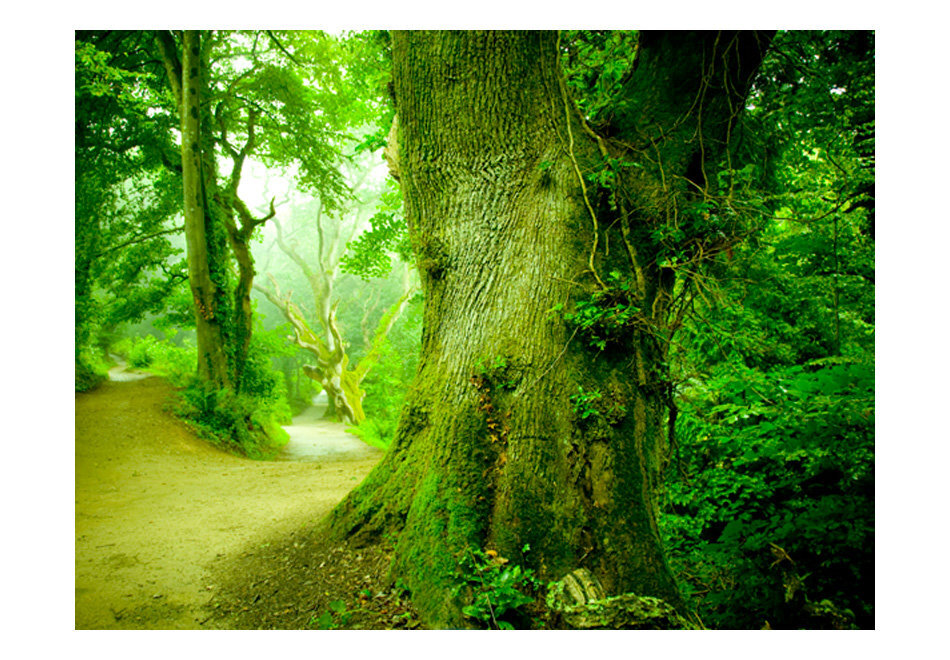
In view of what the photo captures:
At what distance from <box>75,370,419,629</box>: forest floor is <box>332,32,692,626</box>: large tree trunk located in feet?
0.79

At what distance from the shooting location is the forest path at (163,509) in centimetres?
259

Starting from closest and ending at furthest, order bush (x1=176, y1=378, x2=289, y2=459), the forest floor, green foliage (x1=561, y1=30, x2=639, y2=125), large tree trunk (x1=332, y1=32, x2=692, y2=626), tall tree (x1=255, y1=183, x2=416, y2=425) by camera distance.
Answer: large tree trunk (x1=332, y1=32, x2=692, y2=626) < the forest floor < green foliage (x1=561, y1=30, x2=639, y2=125) < bush (x1=176, y1=378, x2=289, y2=459) < tall tree (x1=255, y1=183, x2=416, y2=425)

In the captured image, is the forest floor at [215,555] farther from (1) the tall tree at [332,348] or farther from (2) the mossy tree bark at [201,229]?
(1) the tall tree at [332,348]

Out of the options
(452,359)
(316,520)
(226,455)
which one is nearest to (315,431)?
(226,455)

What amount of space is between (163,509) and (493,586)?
3840 millimetres

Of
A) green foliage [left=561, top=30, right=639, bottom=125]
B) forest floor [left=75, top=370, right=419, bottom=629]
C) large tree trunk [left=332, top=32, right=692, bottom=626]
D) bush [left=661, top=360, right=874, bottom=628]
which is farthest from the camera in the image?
green foliage [left=561, top=30, right=639, bottom=125]

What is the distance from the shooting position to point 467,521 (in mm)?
2299

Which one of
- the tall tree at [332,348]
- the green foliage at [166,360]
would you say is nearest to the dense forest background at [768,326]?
the green foliage at [166,360]

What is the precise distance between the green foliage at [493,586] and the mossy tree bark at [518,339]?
6 cm

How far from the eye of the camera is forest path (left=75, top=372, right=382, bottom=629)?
259cm

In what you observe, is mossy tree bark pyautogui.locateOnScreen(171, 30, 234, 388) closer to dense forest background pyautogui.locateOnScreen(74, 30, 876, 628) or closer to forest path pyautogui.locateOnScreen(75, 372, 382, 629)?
forest path pyautogui.locateOnScreen(75, 372, 382, 629)

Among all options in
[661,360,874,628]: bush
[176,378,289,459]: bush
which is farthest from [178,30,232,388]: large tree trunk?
[661,360,874,628]: bush

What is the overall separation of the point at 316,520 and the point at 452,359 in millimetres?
1828
